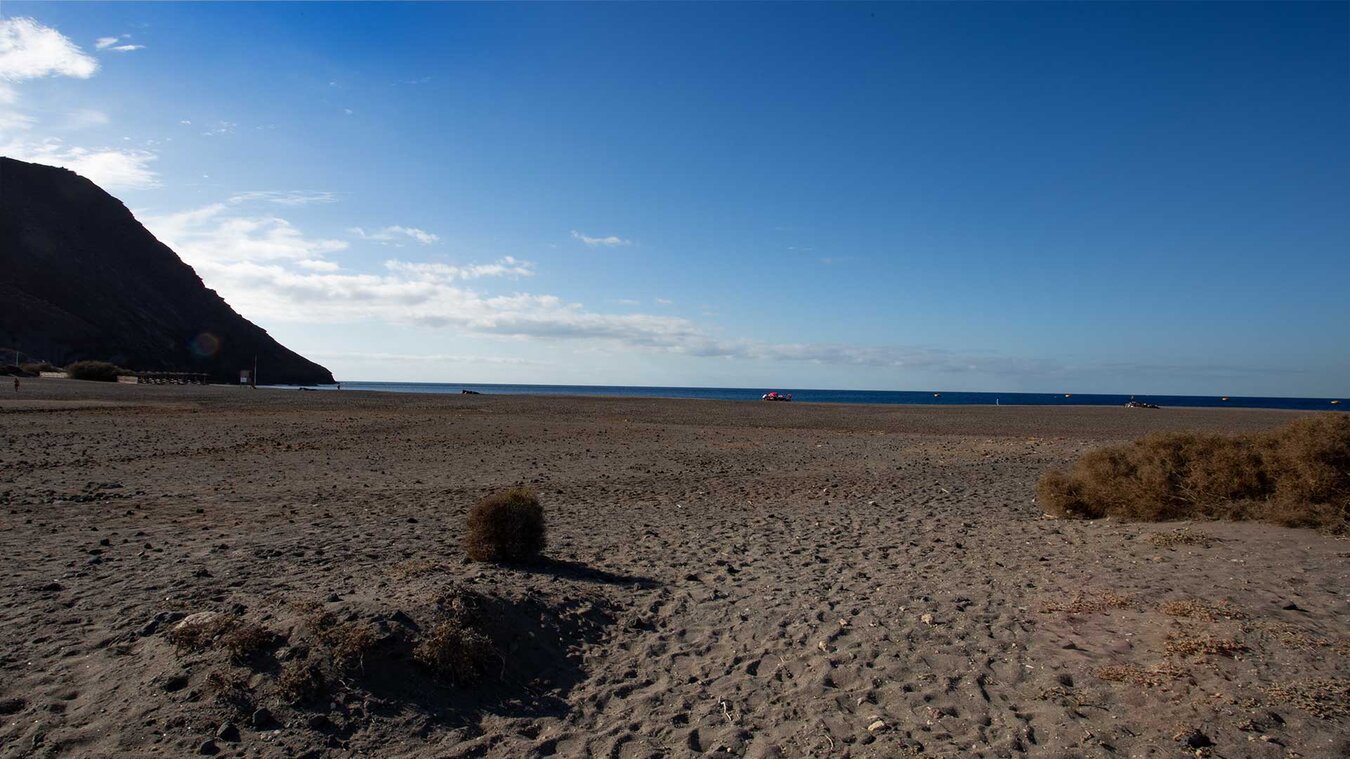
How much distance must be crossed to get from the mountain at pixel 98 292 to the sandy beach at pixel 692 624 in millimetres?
70201

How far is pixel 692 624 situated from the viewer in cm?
628

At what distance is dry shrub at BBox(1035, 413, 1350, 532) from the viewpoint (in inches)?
336

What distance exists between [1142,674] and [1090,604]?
1.56 m

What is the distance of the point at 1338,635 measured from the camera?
5359 mm

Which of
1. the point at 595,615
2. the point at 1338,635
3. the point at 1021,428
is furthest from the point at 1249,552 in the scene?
the point at 1021,428

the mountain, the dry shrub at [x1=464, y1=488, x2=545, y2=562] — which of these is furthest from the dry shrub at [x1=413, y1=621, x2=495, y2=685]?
the mountain

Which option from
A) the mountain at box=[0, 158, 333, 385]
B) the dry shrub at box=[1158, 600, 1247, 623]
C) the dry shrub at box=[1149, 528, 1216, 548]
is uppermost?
the mountain at box=[0, 158, 333, 385]

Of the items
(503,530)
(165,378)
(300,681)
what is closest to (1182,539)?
(503,530)

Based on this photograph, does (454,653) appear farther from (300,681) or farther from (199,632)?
(199,632)

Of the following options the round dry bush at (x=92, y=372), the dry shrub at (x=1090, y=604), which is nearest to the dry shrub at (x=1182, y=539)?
the dry shrub at (x=1090, y=604)

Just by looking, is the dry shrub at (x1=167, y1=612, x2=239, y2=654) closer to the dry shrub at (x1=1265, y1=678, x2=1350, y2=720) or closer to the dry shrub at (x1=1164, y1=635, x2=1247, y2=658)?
the dry shrub at (x1=1164, y1=635, x2=1247, y2=658)

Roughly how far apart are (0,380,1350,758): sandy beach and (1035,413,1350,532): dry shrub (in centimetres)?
66

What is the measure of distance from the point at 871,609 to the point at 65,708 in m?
5.84

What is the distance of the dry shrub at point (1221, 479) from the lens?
336 inches
